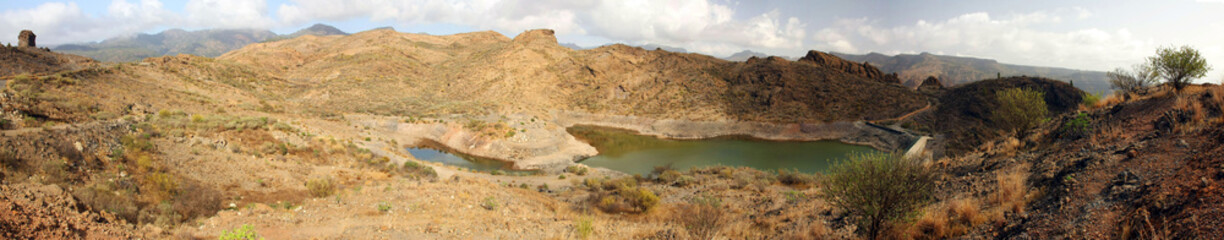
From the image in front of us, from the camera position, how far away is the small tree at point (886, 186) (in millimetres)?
6824

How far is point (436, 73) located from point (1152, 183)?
2548 inches

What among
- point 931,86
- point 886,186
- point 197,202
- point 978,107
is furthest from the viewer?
point 931,86

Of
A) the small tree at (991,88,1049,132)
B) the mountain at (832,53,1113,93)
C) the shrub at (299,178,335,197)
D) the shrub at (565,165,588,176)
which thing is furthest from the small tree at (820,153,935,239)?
the mountain at (832,53,1113,93)

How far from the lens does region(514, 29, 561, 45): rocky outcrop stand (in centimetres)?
6962

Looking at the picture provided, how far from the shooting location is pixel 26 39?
117 ft

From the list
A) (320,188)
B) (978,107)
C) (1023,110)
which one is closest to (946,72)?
(978,107)

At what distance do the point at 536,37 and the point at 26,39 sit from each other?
2055 inches

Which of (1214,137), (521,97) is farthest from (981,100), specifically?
(521,97)

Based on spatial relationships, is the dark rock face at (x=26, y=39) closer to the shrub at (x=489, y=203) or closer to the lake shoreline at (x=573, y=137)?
the lake shoreline at (x=573, y=137)

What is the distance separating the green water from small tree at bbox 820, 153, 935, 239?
17.8 m

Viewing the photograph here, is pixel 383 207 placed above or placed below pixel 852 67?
below

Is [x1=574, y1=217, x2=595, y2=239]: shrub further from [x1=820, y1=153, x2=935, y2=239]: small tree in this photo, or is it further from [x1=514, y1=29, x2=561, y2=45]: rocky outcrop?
[x1=514, y1=29, x2=561, y2=45]: rocky outcrop

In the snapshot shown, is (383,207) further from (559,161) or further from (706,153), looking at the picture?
(706,153)

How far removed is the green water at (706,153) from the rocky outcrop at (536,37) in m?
32.3
